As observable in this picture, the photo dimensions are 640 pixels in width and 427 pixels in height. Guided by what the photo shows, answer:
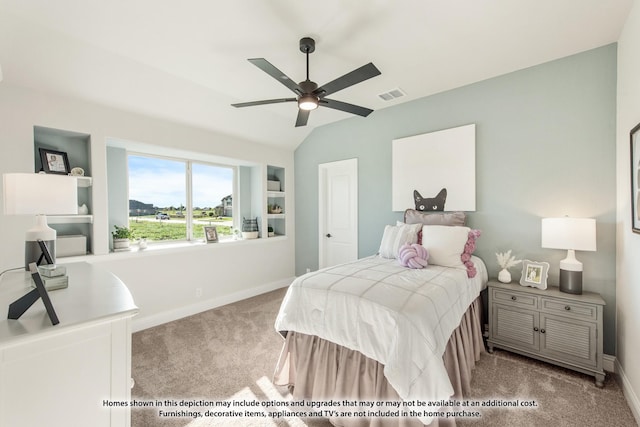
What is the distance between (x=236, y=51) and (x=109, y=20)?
0.92m

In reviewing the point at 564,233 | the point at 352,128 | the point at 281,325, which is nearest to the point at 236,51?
the point at 352,128

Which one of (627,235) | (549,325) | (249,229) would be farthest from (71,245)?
(627,235)

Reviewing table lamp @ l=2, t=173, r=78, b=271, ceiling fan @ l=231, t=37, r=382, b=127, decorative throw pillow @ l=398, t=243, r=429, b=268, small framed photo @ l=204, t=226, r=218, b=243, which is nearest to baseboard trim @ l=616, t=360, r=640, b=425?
decorative throw pillow @ l=398, t=243, r=429, b=268

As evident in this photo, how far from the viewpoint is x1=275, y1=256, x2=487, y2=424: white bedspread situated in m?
1.45

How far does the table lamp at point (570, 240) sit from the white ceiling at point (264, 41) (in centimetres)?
155

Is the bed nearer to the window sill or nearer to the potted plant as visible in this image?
the window sill

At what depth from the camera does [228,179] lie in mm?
4586

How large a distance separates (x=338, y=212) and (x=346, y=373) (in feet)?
9.26

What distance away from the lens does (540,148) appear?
266cm

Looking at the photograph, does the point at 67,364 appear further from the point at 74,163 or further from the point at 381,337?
the point at 74,163

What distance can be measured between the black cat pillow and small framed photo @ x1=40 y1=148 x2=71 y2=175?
3.88m

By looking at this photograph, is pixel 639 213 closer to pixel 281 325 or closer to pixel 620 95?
pixel 620 95

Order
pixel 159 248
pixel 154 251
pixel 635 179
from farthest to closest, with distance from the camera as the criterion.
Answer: pixel 159 248, pixel 154 251, pixel 635 179

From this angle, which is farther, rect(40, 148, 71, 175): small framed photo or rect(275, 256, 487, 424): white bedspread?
rect(40, 148, 71, 175): small framed photo
